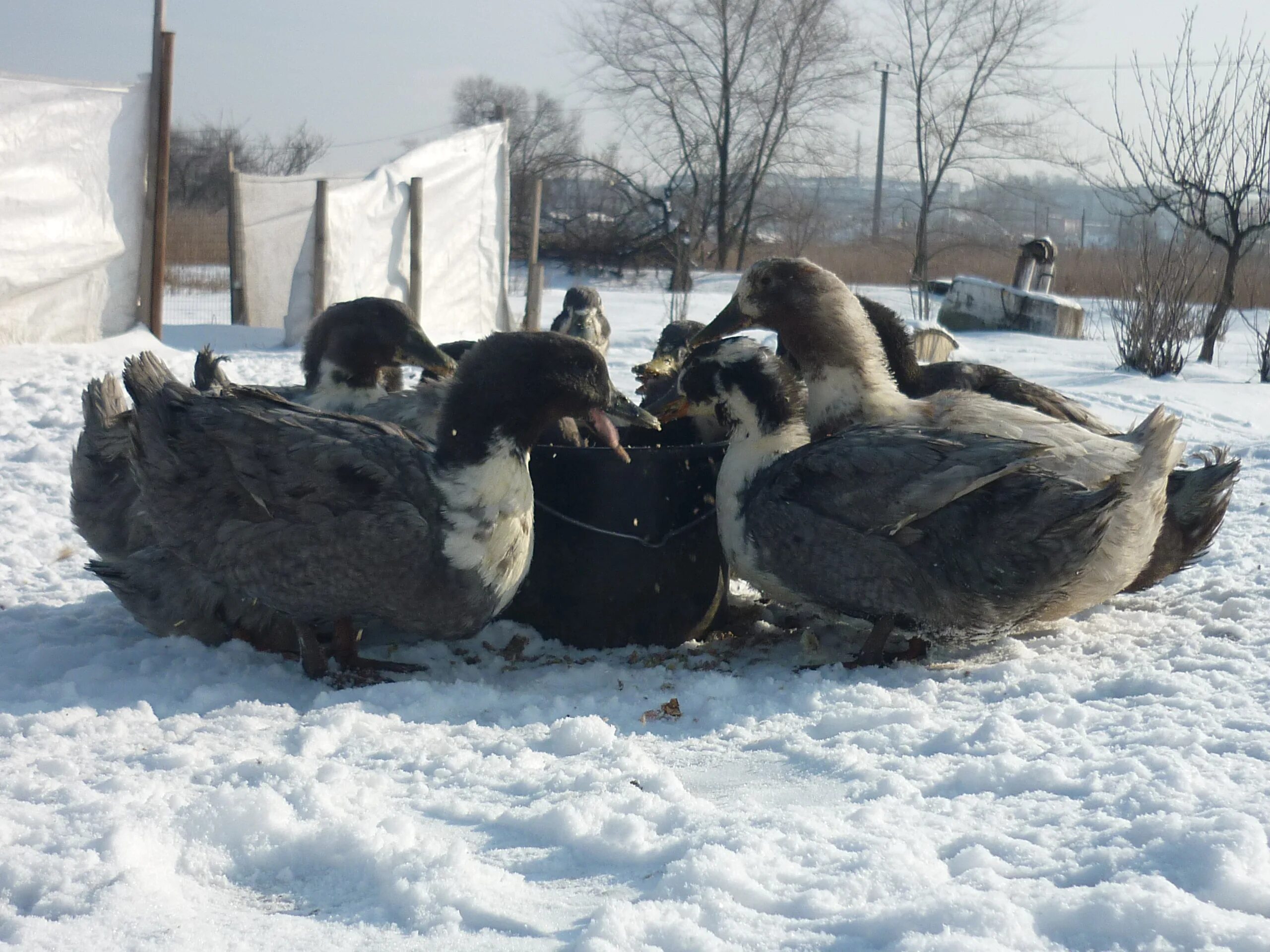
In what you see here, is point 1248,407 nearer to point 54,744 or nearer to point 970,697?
point 970,697

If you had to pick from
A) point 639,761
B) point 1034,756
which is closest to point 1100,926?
point 1034,756

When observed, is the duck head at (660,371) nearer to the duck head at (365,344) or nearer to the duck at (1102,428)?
the duck at (1102,428)

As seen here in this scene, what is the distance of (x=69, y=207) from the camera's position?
9.50m

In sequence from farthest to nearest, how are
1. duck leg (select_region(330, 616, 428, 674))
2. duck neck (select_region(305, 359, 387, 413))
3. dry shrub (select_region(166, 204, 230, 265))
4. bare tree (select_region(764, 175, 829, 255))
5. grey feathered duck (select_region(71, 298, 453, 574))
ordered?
bare tree (select_region(764, 175, 829, 255))
dry shrub (select_region(166, 204, 230, 265))
duck neck (select_region(305, 359, 387, 413))
grey feathered duck (select_region(71, 298, 453, 574))
duck leg (select_region(330, 616, 428, 674))

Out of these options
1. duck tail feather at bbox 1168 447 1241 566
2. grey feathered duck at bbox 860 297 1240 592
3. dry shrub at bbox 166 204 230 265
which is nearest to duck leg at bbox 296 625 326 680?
grey feathered duck at bbox 860 297 1240 592

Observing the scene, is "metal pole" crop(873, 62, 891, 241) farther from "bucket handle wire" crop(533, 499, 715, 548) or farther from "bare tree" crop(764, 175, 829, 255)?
"bucket handle wire" crop(533, 499, 715, 548)

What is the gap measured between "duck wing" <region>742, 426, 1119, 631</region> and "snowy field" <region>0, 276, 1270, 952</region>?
0.24 meters

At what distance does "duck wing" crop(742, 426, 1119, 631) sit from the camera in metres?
3.69

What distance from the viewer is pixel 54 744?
117 inches

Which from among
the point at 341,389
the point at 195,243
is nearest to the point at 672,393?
the point at 341,389

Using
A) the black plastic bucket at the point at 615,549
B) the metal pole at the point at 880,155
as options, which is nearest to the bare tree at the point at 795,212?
the metal pole at the point at 880,155

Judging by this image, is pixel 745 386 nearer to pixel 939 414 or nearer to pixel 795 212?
pixel 939 414

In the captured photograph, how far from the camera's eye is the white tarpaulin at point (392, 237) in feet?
40.4

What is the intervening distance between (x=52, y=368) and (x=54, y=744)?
6510 mm
